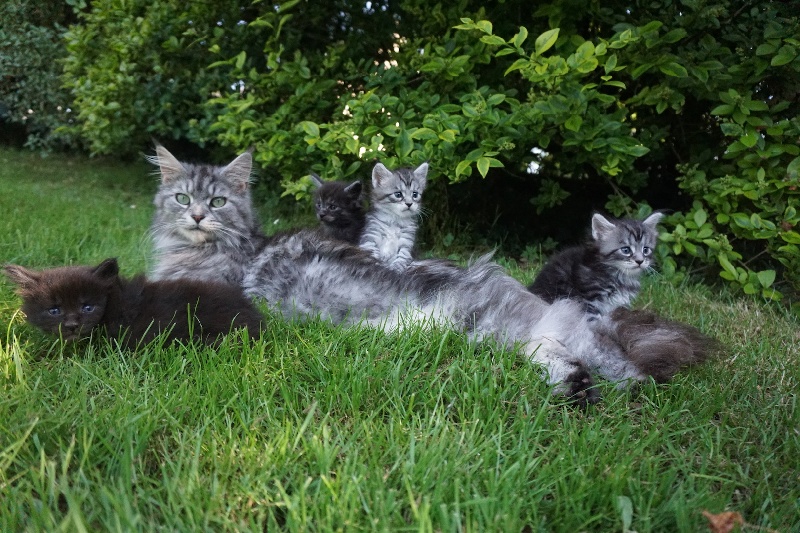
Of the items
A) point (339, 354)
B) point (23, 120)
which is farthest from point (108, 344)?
point (23, 120)

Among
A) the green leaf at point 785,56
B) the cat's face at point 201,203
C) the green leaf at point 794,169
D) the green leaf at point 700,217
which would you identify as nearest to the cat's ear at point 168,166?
the cat's face at point 201,203

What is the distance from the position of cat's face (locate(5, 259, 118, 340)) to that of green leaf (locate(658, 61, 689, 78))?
12.7 feet

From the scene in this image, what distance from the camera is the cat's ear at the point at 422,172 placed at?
4.77 metres

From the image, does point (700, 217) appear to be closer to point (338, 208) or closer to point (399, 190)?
point (399, 190)

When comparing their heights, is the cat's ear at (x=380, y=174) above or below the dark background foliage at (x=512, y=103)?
below

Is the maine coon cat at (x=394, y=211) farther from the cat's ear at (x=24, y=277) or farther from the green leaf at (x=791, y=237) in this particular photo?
the green leaf at (x=791, y=237)

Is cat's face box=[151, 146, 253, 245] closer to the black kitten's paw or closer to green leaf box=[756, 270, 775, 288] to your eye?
the black kitten's paw

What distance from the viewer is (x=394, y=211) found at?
4.62 metres

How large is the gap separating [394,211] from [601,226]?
154cm

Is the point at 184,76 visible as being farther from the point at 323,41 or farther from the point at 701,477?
the point at 701,477

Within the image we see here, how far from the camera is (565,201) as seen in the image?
22.4ft

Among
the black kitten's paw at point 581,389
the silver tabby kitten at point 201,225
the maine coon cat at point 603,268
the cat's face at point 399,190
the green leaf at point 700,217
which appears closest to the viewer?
the black kitten's paw at point 581,389

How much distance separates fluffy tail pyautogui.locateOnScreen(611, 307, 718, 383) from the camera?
2.61m

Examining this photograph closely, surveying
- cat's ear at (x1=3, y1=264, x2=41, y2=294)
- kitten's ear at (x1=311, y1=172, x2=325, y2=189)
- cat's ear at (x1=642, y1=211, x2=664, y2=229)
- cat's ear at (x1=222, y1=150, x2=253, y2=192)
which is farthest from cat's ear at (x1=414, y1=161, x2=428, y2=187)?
cat's ear at (x1=3, y1=264, x2=41, y2=294)
